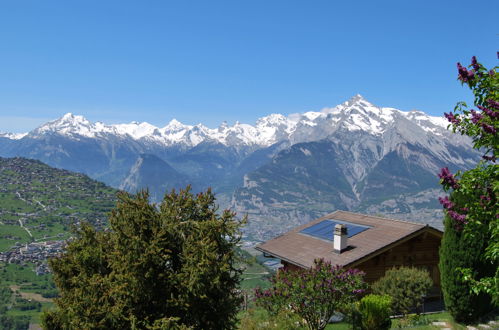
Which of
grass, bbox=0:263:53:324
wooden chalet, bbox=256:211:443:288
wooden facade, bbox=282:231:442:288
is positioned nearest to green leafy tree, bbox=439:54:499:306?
wooden chalet, bbox=256:211:443:288

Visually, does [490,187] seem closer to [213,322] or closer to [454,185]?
[454,185]

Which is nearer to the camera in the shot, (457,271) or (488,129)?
(488,129)

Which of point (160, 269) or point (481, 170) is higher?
point (481, 170)

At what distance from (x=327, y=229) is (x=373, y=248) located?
5927mm

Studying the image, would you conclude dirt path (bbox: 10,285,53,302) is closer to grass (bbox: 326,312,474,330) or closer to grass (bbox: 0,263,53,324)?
grass (bbox: 0,263,53,324)

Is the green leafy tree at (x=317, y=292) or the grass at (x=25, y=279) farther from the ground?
the green leafy tree at (x=317, y=292)

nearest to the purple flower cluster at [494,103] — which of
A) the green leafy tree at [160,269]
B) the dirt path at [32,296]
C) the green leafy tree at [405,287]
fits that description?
the green leafy tree at [160,269]

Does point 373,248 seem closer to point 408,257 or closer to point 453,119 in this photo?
A: point 408,257

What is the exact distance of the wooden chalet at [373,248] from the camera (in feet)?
79.3

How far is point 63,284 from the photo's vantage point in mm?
15008

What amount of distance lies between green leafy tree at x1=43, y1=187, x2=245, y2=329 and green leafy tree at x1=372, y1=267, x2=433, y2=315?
10.3 metres

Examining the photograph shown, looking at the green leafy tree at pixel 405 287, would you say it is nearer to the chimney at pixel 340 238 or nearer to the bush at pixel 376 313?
the bush at pixel 376 313

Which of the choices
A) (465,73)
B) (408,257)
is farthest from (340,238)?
(465,73)

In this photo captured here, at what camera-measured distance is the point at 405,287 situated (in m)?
19.8
